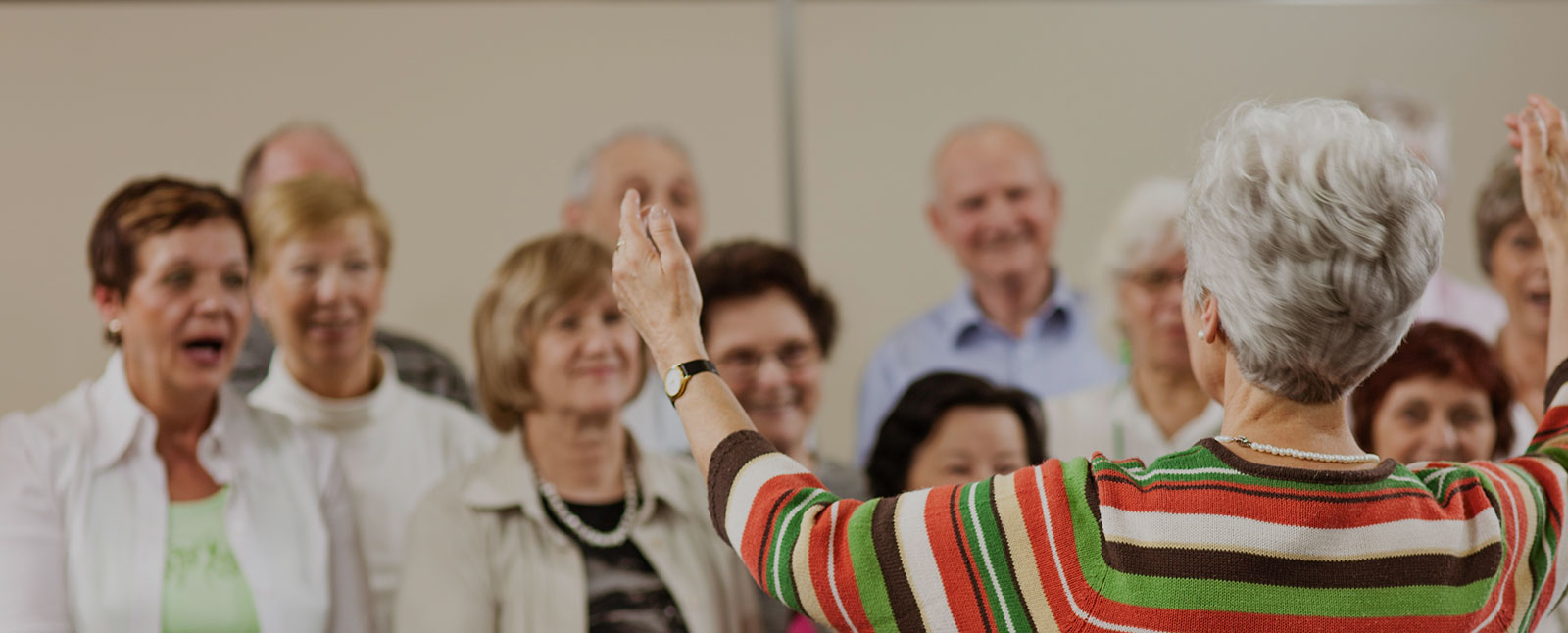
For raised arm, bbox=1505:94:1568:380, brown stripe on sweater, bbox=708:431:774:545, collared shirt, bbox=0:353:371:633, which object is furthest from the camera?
collared shirt, bbox=0:353:371:633

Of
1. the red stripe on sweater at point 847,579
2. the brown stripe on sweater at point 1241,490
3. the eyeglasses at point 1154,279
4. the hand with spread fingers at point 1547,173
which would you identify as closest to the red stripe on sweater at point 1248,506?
the brown stripe on sweater at point 1241,490

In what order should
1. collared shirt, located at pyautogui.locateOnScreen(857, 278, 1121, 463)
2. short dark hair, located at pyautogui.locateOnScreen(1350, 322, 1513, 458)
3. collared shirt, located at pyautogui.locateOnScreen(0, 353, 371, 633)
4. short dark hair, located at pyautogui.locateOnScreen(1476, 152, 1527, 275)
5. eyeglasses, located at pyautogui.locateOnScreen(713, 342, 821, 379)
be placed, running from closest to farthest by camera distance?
1. collared shirt, located at pyautogui.locateOnScreen(0, 353, 371, 633)
2. short dark hair, located at pyautogui.locateOnScreen(1350, 322, 1513, 458)
3. eyeglasses, located at pyautogui.locateOnScreen(713, 342, 821, 379)
4. short dark hair, located at pyautogui.locateOnScreen(1476, 152, 1527, 275)
5. collared shirt, located at pyautogui.locateOnScreen(857, 278, 1121, 463)

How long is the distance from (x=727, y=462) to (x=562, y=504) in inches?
39.3

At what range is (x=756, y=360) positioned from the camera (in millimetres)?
2551

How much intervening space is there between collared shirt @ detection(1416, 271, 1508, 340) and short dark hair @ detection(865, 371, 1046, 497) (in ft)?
4.51

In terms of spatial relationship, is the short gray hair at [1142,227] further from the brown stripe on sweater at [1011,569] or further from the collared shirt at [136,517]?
the brown stripe on sweater at [1011,569]

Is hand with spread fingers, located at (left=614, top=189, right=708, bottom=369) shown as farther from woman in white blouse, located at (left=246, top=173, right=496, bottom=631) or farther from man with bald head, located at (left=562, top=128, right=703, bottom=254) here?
man with bald head, located at (left=562, top=128, right=703, bottom=254)

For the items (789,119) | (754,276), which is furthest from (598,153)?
(754,276)

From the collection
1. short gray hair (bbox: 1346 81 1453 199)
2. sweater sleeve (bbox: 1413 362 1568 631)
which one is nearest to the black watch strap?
sweater sleeve (bbox: 1413 362 1568 631)

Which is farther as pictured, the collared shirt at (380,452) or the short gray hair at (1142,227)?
the short gray hair at (1142,227)

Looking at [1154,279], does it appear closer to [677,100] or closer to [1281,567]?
[677,100]

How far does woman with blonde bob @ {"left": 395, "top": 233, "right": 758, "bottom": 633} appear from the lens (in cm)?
207

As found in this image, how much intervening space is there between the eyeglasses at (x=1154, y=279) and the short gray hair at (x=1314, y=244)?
1.65m

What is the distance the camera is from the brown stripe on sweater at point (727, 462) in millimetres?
1247
